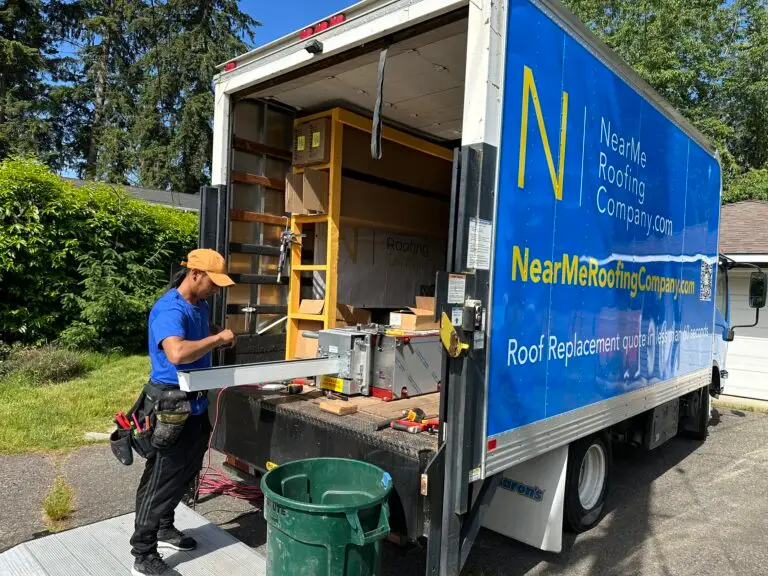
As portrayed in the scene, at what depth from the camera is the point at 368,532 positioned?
2.35 meters

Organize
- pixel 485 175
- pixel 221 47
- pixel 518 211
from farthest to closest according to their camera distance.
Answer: pixel 221 47
pixel 518 211
pixel 485 175

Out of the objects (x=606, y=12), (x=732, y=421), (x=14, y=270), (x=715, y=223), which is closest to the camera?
(x=715, y=223)

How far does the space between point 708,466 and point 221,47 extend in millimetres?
22452

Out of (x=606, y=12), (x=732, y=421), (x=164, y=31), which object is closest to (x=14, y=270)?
(x=732, y=421)

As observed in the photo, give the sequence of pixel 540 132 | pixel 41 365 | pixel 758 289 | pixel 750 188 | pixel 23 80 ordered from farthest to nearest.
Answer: pixel 23 80 → pixel 750 188 → pixel 41 365 → pixel 758 289 → pixel 540 132

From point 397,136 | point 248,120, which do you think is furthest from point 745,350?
point 248,120

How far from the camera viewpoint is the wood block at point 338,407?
3.14 m

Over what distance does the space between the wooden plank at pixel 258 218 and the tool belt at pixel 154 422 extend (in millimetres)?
1676

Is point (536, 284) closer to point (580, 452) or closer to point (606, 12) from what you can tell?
point (580, 452)

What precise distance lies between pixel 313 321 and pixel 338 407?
1.60 meters

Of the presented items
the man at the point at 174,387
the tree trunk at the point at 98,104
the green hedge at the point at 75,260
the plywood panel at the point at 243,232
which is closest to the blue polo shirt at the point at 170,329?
the man at the point at 174,387

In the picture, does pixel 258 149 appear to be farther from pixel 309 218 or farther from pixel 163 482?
Answer: pixel 163 482

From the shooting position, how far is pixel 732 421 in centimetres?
816

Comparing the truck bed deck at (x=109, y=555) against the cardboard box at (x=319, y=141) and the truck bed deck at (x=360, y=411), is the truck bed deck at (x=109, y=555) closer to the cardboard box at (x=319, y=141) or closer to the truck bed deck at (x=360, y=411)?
the truck bed deck at (x=360, y=411)
